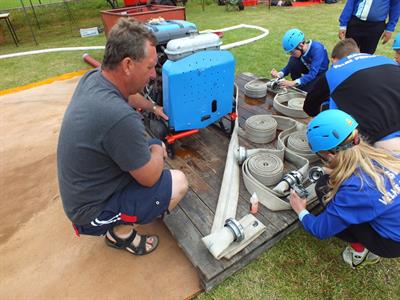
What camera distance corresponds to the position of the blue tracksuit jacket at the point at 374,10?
129 inches

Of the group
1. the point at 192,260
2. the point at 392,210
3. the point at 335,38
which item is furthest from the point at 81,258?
the point at 335,38

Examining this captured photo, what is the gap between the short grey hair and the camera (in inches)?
55.6

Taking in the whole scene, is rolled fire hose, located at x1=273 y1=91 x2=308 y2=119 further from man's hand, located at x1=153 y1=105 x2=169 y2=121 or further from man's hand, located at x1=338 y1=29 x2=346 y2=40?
man's hand, located at x1=153 y1=105 x2=169 y2=121

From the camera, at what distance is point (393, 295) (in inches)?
63.9

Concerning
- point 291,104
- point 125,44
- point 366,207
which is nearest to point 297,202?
point 366,207

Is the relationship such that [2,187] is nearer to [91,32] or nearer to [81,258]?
[81,258]

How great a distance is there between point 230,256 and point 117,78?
1309 mm

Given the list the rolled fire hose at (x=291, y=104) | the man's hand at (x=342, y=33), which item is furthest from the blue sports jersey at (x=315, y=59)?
the man's hand at (x=342, y=33)

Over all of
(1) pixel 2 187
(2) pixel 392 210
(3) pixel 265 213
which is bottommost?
(1) pixel 2 187

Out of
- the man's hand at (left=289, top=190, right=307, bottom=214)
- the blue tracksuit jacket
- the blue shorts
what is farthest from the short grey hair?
the blue tracksuit jacket

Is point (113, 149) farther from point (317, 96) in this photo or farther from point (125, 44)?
point (317, 96)

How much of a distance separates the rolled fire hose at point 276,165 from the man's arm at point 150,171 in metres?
0.87

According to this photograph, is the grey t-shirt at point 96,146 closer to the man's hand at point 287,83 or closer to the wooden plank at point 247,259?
the wooden plank at point 247,259

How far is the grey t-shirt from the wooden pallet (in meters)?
0.67
